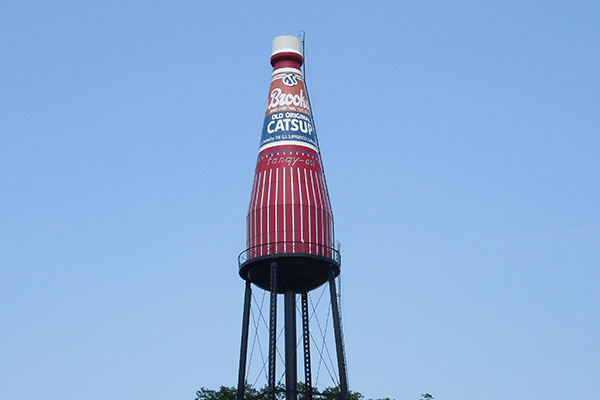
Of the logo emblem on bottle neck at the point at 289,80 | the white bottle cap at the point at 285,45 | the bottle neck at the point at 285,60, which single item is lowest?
the logo emblem on bottle neck at the point at 289,80

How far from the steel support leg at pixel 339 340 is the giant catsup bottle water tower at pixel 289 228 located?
46 mm

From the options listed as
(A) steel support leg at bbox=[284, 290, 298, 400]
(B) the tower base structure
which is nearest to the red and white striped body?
(B) the tower base structure

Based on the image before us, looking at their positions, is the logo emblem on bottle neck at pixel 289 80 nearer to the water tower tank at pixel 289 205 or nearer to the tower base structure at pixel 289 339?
the water tower tank at pixel 289 205

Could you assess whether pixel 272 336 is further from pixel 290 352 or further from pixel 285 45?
pixel 285 45

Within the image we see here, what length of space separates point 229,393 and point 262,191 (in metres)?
20.8

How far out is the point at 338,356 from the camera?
42.3 metres

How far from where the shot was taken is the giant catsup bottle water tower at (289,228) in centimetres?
4328

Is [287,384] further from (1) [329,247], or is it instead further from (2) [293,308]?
(1) [329,247]

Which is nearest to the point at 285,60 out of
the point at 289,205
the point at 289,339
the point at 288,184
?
the point at 288,184

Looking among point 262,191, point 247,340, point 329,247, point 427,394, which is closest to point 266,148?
point 262,191

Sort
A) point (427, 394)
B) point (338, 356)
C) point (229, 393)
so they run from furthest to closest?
point (229, 393)
point (427, 394)
point (338, 356)

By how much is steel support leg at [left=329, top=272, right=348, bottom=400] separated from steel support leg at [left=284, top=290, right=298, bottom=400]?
2.38 m

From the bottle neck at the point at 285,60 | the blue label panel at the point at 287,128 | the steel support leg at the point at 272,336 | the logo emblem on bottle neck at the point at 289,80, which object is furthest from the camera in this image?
the bottle neck at the point at 285,60

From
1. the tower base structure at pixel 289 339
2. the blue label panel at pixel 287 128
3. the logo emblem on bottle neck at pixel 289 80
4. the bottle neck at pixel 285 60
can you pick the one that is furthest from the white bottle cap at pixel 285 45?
the tower base structure at pixel 289 339
